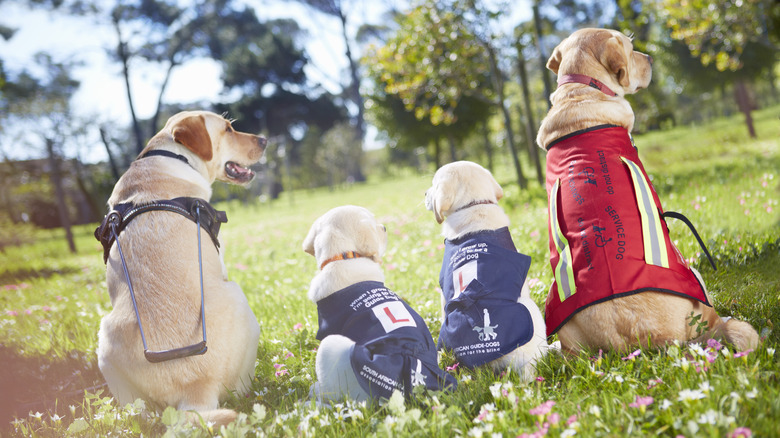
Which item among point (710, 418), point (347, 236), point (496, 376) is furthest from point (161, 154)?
point (710, 418)

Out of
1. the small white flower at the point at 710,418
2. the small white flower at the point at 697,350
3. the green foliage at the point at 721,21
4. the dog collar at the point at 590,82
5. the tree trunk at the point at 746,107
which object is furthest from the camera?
the tree trunk at the point at 746,107

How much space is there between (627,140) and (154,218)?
3.38 metres

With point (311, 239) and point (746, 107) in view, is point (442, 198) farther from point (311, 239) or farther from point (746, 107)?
point (746, 107)

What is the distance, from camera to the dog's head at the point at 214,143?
12.3 ft

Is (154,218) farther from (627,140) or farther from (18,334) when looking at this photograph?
(18,334)

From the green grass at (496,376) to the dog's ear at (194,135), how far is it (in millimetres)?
1821

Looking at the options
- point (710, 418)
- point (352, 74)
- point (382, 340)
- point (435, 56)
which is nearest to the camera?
point (710, 418)

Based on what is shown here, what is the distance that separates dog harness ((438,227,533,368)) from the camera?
3.02 m

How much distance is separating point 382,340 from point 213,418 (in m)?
1.08

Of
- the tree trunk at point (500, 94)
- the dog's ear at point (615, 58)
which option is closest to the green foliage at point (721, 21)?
the tree trunk at point (500, 94)

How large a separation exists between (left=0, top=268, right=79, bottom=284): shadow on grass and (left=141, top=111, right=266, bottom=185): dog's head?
8386 mm

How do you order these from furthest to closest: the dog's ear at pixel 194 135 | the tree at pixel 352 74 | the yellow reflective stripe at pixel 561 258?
the tree at pixel 352 74
the dog's ear at pixel 194 135
the yellow reflective stripe at pixel 561 258

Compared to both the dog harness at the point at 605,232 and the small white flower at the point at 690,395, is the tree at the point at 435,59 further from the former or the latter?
the small white flower at the point at 690,395

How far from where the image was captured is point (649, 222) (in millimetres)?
2943
